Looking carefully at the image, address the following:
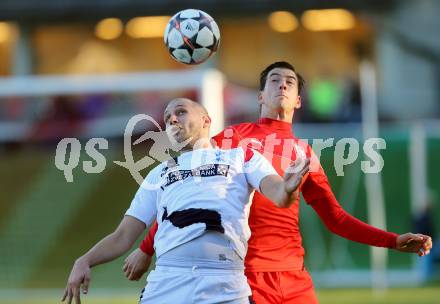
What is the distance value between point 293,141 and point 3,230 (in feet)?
35.7

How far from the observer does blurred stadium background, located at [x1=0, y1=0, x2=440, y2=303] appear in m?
16.5

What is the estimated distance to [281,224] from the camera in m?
6.70

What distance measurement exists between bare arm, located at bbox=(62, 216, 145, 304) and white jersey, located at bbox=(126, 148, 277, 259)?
15 cm

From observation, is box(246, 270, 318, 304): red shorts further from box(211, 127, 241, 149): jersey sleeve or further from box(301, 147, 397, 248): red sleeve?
box(211, 127, 241, 149): jersey sleeve

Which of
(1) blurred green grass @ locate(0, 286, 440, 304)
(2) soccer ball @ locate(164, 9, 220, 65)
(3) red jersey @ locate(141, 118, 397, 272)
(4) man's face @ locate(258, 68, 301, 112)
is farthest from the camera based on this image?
(1) blurred green grass @ locate(0, 286, 440, 304)

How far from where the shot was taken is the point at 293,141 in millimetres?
6906

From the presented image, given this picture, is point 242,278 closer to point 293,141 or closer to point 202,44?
point 293,141

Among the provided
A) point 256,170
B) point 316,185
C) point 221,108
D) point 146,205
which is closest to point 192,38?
point 316,185

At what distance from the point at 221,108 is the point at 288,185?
32.4 ft

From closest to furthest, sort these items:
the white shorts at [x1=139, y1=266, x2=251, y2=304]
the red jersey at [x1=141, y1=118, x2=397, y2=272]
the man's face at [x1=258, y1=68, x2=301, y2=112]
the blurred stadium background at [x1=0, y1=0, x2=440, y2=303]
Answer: the white shorts at [x1=139, y1=266, x2=251, y2=304]
the red jersey at [x1=141, y1=118, x2=397, y2=272]
the man's face at [x1=258, y1=68, x2=301, y2=112]
the blurred stadium background at [x1=0, y1=0, x2=440, y2=303]

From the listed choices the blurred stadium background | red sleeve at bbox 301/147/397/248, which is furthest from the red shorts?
the blurred stadium background

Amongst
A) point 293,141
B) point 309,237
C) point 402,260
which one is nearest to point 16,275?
point 309,237

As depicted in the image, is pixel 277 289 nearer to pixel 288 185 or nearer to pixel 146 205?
pixel 146 205

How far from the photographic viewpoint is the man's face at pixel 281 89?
22.6 ft
